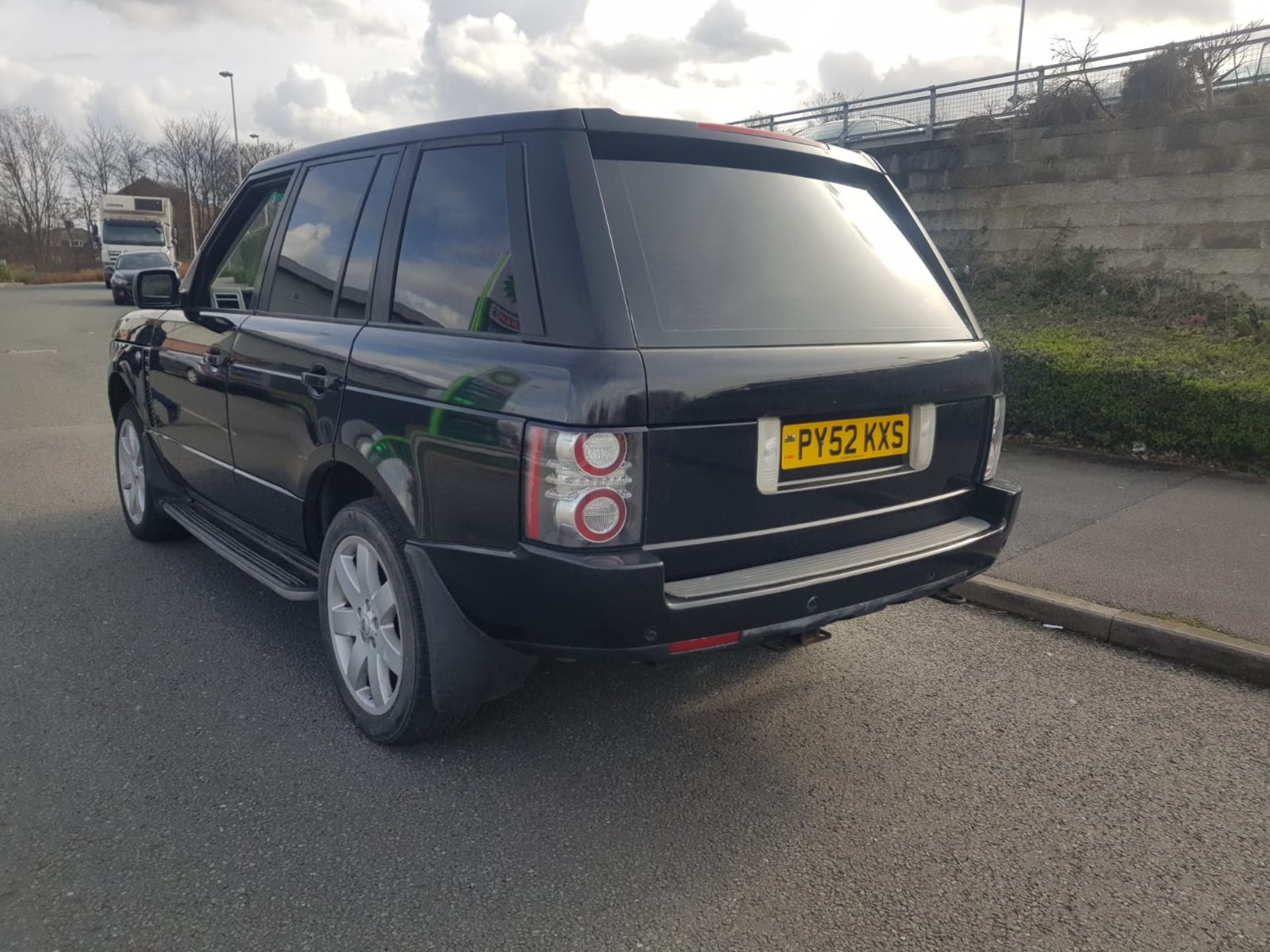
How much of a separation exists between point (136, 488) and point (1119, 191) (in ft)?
33.0

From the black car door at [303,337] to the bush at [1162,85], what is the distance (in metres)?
9.76

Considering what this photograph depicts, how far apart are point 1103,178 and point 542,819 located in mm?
10494

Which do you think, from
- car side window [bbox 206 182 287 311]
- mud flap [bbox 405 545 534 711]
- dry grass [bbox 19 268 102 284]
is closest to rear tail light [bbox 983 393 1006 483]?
mud flap [bbox 405 545 534 711]

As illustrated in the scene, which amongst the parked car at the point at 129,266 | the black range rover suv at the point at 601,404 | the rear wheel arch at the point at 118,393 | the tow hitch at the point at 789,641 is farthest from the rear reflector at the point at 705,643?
the parked car at the point at 129,266

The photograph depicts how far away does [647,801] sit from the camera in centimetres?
283

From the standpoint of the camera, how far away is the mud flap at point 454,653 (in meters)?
2.74

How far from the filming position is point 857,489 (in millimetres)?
2891

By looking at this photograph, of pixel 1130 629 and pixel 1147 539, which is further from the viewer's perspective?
pixel 1147 539

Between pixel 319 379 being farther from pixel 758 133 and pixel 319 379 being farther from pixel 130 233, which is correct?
pixel 130 233

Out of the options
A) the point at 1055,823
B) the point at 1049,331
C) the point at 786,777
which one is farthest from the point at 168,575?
the point at 1049,331

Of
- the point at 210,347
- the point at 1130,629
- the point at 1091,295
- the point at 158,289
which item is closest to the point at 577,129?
the point at 210,347

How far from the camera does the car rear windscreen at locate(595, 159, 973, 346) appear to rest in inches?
103

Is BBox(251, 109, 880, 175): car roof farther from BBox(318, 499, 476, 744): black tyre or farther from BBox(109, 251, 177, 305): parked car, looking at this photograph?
BBox(109, 251, 177, 305): parked car

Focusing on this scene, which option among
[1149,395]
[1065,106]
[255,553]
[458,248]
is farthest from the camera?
[1065,106]
